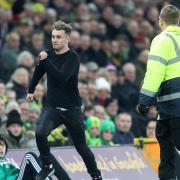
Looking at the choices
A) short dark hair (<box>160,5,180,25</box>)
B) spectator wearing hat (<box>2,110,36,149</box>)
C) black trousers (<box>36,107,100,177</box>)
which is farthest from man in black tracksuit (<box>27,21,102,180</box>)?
spectator wearing hat (<box>2,110,36,149</box>)

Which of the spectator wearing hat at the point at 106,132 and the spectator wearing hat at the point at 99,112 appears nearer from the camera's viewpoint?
the spectator wearing hat at the point at 106,132

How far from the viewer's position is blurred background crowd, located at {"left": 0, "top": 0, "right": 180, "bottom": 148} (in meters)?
14.8

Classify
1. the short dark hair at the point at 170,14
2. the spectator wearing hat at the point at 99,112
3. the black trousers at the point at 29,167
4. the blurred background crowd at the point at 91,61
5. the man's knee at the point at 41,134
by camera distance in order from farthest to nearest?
1. the spectator wearing hat at the point at 99,112
2. the blurred background crowd at the point at 91,61
3. the black trousers at the point at 29,167
4. the man's knee at the point at 41,134
5. the short dark hair at the point at 170,14

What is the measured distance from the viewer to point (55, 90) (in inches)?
437

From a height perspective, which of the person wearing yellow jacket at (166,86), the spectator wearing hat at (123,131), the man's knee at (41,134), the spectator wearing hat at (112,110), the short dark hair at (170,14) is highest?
the short dark hair at (170,14)

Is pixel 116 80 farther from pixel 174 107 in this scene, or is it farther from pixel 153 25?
pixel 174 107

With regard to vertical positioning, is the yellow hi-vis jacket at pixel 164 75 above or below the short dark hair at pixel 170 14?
below

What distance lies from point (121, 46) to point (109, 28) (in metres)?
1.09

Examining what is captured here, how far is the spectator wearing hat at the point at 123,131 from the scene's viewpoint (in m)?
15.7

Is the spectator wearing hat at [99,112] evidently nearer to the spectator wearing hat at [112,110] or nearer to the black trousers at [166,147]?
the spectator wearing hat at [112,110]

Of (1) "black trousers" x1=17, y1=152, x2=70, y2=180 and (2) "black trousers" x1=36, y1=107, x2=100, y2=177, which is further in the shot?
(1) "black trousers" x1=17, y1=152, x2=70, y2=180

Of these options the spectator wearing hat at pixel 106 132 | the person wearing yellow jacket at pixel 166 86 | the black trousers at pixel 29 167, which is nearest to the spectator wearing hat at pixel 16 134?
the spectator wearing hat at pixel 106 132

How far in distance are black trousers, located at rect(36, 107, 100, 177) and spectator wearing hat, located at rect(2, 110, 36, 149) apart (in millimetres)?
2489

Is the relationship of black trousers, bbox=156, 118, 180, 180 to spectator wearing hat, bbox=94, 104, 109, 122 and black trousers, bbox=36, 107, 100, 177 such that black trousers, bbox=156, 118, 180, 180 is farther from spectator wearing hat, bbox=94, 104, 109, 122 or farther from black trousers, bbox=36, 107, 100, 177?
spectator wearing hat, bbox=94, 104, 109, 122
